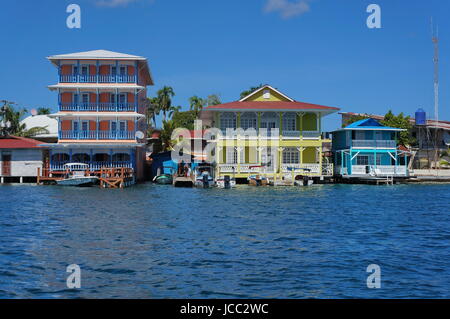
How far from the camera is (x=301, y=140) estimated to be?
157ft

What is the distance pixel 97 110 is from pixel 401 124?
34296 mm

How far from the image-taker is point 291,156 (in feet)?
161

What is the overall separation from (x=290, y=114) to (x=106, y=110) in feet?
56.5

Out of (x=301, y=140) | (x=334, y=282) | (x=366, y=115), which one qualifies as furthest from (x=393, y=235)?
(x=366, y=115)

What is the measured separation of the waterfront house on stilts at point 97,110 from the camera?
4788 cm

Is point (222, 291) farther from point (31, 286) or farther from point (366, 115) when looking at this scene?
point (366, 115)

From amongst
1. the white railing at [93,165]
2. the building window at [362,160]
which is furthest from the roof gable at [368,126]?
the white railing at [93,165]

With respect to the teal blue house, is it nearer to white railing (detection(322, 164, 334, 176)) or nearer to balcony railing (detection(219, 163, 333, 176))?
white railing (detection(322, 164, 334, 176))

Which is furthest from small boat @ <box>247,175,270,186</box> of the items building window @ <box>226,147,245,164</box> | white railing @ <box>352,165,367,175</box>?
white railing @ <box>352,165,367,175</box>

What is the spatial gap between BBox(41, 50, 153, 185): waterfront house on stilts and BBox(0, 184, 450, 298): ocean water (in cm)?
2014

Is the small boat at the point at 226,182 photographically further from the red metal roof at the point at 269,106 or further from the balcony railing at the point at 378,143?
the balcony railing at the point at 378,143

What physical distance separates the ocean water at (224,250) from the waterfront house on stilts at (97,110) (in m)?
20.1

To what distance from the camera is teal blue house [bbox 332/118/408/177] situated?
48.9 m

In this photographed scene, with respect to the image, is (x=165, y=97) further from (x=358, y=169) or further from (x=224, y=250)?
(x=224, y=250)
